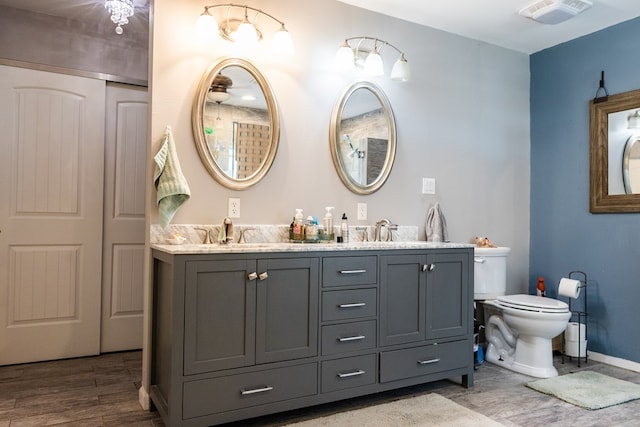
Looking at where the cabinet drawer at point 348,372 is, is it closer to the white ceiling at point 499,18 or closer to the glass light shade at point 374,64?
the glass light shade at point 374,64

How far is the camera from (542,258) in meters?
3.83

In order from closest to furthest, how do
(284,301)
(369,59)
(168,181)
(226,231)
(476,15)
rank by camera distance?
(284,301)
(168,181)
(226,231)
(369,59)
(476,15)

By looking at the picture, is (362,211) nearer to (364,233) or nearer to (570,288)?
(364,233)

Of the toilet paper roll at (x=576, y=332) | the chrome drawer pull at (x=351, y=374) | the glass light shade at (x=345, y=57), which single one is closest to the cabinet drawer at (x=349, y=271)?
the chrome drawer pull at (x=351, y=374)

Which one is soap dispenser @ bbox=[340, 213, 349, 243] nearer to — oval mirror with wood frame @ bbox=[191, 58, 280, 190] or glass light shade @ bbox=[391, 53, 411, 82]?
oval mirror with wood frame @ bbox=[191, 58, 280, 190]

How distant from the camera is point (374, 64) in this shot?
9.91ft

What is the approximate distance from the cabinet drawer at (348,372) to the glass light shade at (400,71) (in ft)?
5.96

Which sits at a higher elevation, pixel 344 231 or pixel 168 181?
pixel 168 181

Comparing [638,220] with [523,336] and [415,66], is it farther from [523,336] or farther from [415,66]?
[415,66]

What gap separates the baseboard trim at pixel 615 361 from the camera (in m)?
3.19

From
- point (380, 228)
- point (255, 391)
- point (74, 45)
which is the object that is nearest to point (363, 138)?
point (380, 228)

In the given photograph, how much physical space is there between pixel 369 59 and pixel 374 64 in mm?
46

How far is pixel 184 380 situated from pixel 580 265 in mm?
3019

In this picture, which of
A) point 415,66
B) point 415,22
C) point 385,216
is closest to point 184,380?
point 385,216
